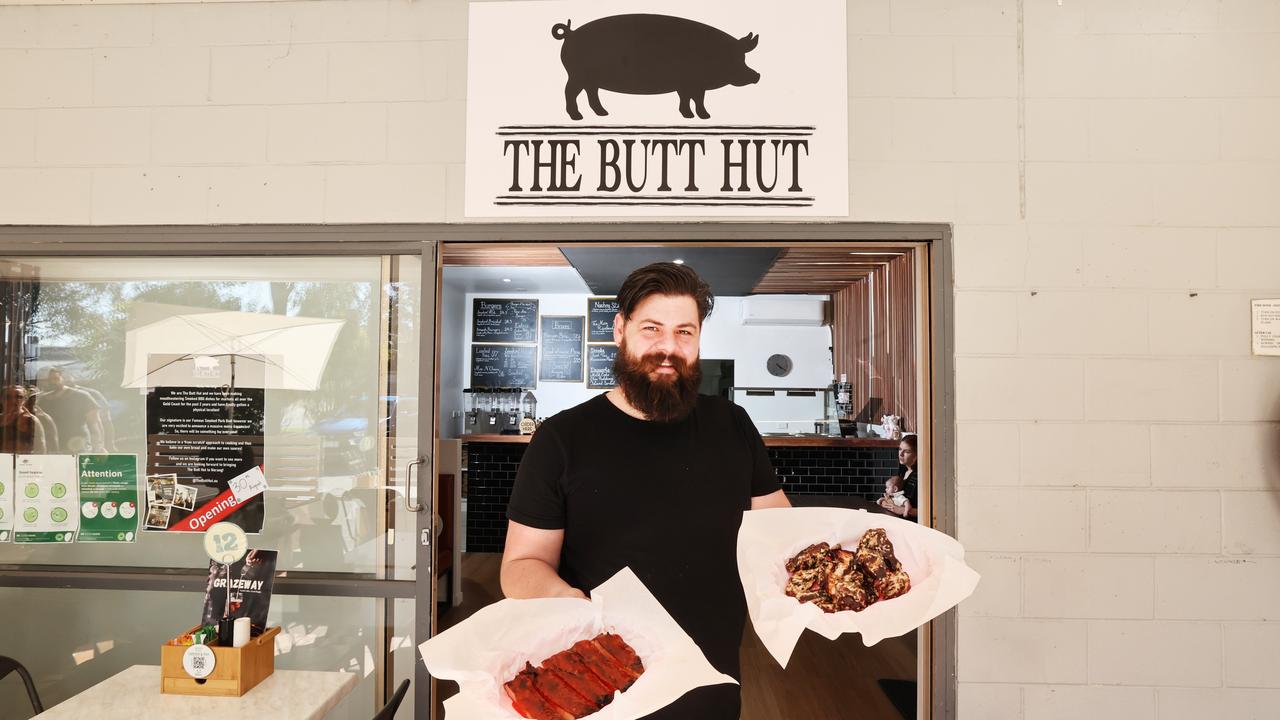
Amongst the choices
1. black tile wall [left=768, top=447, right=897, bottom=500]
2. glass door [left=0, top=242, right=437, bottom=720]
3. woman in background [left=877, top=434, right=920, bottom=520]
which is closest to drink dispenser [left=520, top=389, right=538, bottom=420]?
black tile wall [left=768, top=447, right=897, bottom=500]

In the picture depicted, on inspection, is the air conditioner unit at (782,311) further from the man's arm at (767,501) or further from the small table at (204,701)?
the small table at (204,701)

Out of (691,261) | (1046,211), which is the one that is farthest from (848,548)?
(691,261)

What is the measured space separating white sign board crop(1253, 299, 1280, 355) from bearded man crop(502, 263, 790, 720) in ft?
5.40

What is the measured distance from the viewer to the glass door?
6.77ft

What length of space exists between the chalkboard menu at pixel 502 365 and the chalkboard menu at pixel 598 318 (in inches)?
24.2

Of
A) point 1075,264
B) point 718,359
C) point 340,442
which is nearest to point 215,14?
point 340,442

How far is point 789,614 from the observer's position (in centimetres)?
124

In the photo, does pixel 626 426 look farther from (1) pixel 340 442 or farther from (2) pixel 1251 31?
(2) pixel 1251 31

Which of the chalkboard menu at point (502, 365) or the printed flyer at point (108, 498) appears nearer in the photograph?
the printed flyer at point (108, 498)

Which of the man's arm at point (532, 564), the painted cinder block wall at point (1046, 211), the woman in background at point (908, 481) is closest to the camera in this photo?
the man's arm at point (532, 564)

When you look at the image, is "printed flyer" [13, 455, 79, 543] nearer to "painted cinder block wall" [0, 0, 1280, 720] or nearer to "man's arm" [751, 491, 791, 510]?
"painted cinder block wall" [0, 0, 1280, 720]

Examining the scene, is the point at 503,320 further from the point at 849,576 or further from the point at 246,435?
the point at 849,576

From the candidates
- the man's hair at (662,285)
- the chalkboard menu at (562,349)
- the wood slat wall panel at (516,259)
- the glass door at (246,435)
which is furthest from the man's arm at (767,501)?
the chalkboard menu at (562,349)

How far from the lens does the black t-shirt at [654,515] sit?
1.52m
